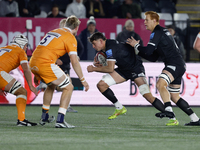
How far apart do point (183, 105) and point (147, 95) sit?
0.80m

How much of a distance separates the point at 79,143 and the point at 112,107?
716 centimetres

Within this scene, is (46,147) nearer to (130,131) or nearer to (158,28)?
(130,131)

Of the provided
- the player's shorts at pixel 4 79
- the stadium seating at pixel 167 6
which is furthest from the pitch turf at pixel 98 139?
the stadium seating at pixel 167 6

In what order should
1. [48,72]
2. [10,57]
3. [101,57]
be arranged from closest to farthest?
[48,72]
[10,57]
[101,57]

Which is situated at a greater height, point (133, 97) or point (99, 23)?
point (99, 23)

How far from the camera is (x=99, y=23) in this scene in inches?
527

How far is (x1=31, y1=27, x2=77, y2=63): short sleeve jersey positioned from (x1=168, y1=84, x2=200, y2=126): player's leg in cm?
208

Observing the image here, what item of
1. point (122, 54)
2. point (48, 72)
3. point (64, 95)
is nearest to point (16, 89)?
point (48, 72)

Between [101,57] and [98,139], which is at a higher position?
[101,57]

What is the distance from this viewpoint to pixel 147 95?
7.83 meters

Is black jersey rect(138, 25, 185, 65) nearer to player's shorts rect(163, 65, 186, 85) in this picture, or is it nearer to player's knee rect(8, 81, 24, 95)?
player's shorts rect(163, 65, 186, 85)

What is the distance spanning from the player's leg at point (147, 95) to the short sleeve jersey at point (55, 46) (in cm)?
198

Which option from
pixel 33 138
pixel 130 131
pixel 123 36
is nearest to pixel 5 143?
pixel 33 138

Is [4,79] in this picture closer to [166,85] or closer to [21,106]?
[21,106]
